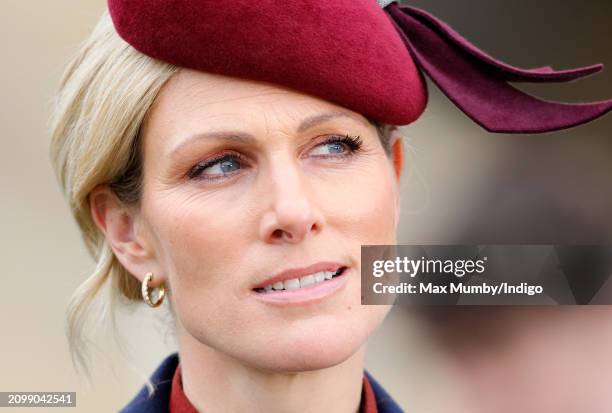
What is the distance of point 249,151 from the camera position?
1.75 m

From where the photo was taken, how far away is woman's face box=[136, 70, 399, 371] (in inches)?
67.2

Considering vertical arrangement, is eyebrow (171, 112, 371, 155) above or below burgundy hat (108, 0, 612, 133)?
below

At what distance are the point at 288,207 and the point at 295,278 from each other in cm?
13

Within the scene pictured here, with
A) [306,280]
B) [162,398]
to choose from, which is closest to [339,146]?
[306,280]

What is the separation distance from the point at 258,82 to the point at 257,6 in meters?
0.13

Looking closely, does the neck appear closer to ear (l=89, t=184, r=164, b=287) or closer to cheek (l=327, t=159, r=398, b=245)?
ear (l=89, t=184, r=164, b=287)

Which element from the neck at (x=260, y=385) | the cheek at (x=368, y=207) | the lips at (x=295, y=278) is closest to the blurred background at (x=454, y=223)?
the neck at (x=260, y=385)

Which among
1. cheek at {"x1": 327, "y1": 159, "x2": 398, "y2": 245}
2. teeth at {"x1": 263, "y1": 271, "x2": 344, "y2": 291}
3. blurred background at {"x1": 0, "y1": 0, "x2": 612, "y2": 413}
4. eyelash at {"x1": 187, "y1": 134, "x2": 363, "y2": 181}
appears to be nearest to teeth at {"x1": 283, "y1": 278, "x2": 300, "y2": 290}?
teeth at {"x1": 263, "y1": 271, "x2": 344, "y2": 291}

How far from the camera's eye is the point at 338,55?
5.81ft

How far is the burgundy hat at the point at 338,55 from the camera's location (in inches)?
67.6

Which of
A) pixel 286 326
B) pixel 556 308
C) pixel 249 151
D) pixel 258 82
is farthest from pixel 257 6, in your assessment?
pixel 556 308

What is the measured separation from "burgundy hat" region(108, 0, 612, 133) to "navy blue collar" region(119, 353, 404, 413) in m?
0.62

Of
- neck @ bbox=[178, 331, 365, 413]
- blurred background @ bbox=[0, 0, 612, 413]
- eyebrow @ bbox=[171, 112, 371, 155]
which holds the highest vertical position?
eyebrow @ bbox=[171, 112, 371, 155]

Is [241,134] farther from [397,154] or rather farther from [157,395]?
[157,395]
